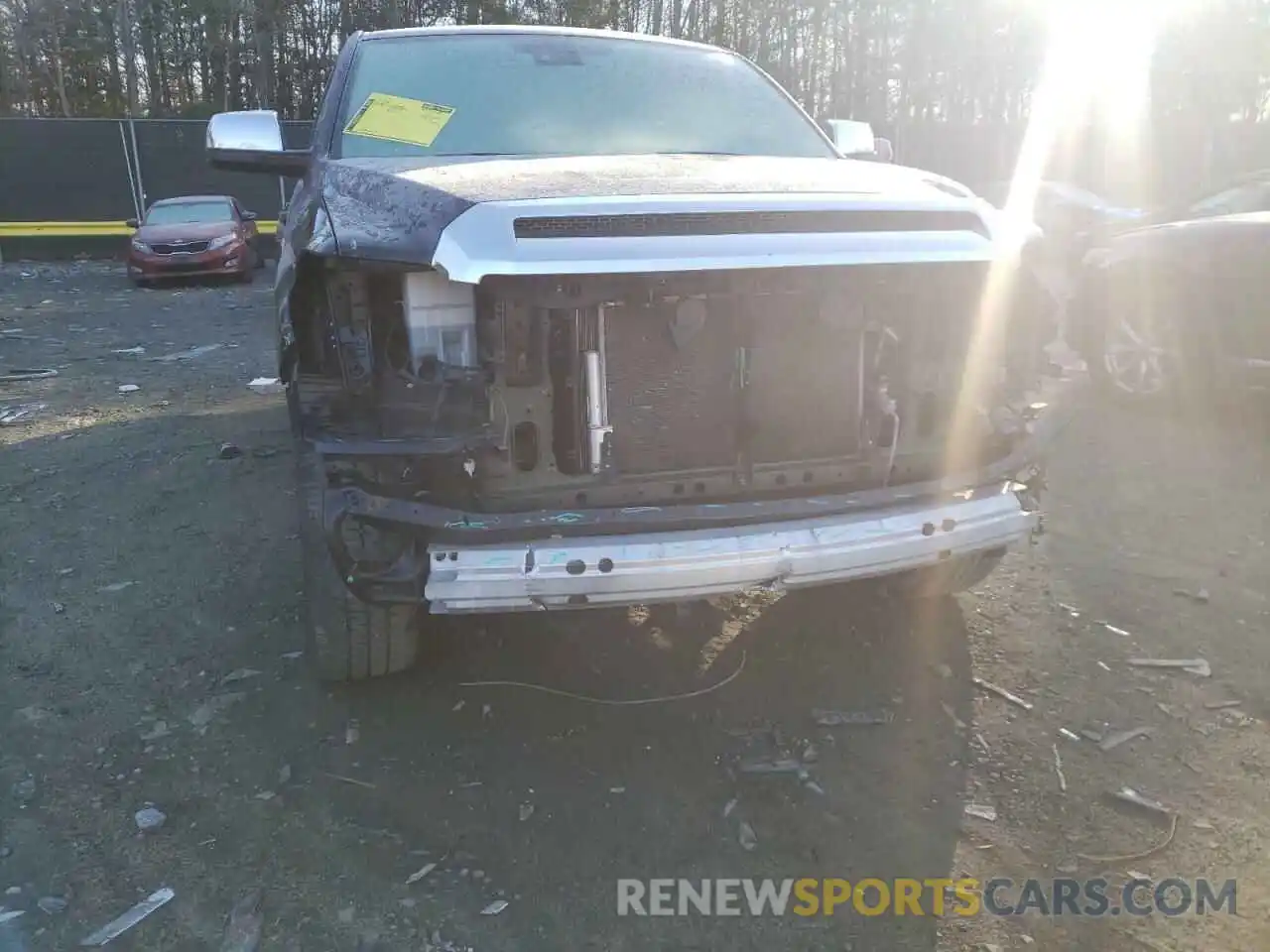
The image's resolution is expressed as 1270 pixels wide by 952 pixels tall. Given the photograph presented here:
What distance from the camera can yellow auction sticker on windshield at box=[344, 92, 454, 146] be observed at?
3467mm

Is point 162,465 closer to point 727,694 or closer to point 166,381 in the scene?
point 166,381

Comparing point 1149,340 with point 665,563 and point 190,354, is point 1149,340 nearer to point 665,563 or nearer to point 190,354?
point 665,563

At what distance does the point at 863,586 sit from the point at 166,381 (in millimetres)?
6060

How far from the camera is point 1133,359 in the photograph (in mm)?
6355

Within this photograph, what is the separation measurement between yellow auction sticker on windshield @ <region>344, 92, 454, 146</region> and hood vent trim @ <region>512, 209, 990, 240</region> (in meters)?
1.31

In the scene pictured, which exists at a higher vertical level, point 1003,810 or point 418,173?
point 418,173

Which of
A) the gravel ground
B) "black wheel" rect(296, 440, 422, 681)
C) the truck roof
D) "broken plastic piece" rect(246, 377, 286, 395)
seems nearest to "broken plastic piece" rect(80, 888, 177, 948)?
the gravel ground

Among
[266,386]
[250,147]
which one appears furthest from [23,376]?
[250,147]

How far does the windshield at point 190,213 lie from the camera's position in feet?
48.3

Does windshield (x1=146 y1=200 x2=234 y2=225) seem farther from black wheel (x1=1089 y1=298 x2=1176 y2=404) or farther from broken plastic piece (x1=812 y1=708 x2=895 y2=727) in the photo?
broken plastic piece (x1=812 y1=708 x2=895 y2=727)

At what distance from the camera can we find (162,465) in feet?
17.9

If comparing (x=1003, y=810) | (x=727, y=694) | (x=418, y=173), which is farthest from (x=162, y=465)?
(x=1003, y=810)

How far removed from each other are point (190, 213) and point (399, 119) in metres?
13.0

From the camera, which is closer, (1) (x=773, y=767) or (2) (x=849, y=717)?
(1) (x=773, y=767)
